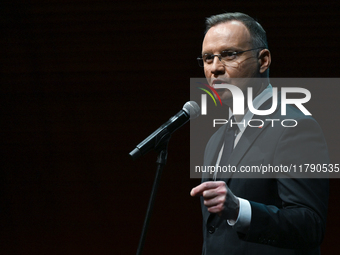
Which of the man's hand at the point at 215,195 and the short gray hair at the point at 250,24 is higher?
the short gray hair at the point at 250,24

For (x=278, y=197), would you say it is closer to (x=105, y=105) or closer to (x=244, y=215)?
(x=244, y=215)

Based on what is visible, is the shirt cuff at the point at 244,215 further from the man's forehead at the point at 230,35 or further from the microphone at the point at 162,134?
the man's forehead at the point at 230,35

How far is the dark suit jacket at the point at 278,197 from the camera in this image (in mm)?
1085

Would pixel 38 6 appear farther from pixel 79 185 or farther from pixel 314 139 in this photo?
pixel 314 139

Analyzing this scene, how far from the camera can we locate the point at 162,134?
1.22 meters

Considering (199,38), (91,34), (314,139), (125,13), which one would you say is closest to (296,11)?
(199,38)

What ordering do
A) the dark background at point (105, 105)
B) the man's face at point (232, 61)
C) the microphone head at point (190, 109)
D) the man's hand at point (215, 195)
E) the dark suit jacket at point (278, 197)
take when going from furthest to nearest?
the dark background at point (105, 105) < the man's face at point (232, 61) < the microphone head at point (190, 109) < the dark suit jacket at point (278, 197) < the man's hand at point (215, 195)

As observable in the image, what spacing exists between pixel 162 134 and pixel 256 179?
1.15 ft

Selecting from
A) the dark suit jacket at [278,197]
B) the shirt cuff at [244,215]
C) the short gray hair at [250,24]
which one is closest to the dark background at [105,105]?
the short gray hair at [250,24]

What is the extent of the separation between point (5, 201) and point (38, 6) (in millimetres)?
1791

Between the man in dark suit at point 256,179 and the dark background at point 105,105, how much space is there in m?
1.64

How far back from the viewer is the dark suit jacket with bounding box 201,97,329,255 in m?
1.08

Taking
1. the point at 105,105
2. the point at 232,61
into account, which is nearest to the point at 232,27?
the point at 232,61

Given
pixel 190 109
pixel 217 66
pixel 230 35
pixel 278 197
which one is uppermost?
pixel 230 35
